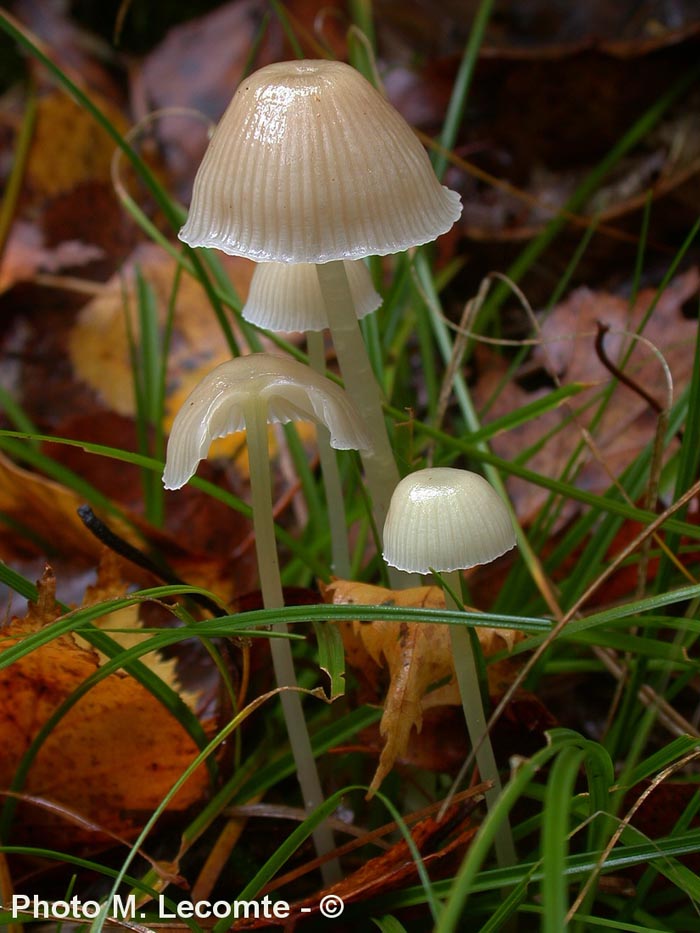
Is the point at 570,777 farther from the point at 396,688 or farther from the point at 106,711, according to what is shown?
the point at 106,711

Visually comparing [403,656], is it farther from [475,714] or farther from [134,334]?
[134,334]

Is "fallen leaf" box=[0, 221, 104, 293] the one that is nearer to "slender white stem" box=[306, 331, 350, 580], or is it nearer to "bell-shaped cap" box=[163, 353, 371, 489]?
"slender white stem" box=[306, 331, 350, 580]

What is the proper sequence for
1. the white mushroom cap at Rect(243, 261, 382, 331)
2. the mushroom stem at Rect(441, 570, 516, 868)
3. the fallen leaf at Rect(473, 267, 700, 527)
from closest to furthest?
1. the mushroom stem at Rect(441, 570, 516, 868)
2. the white mushroom cap at Rect(243, 261, 382, 331)
3. the fallen leaf at Rect(473, 267, 700, 527)

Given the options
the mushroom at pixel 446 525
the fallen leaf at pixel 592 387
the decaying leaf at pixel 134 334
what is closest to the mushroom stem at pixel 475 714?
the mushroom at pixel 446 525

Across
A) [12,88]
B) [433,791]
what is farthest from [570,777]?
[12,88]

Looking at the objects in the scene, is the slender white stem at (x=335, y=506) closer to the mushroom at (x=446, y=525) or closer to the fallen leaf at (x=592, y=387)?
the mushroom at (x=446, y=525)

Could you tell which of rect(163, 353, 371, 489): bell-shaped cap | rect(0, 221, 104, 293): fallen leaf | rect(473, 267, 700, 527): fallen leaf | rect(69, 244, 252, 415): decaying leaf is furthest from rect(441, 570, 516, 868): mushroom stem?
rect(0, 221, 104, 293): fallen leaf

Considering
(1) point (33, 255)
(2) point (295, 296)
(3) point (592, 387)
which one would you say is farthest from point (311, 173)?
(1) point (33, 255)
